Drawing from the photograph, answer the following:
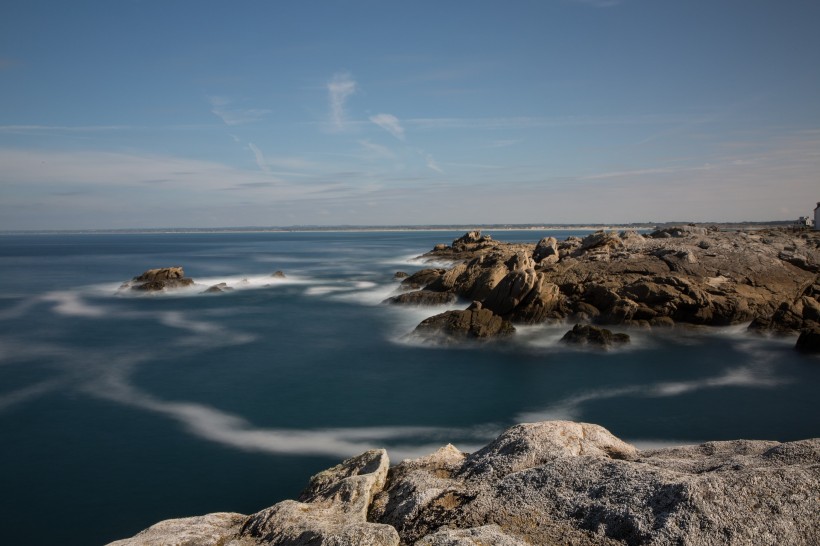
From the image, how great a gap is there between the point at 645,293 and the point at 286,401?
21.6m

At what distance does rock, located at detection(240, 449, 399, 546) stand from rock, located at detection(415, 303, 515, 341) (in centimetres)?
1973

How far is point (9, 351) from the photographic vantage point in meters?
30.3

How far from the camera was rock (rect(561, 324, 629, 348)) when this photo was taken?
26.3m

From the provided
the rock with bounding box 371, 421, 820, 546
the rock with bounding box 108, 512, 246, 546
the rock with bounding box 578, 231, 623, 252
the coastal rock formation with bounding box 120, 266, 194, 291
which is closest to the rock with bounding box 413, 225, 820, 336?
the rock with bounding box 578, 231, 623, 252

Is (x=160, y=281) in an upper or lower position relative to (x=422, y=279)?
lower

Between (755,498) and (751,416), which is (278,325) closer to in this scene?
(751,416)

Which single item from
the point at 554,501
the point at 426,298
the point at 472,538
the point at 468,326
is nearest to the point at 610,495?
the point at 554,501

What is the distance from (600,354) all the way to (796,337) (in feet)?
35.5

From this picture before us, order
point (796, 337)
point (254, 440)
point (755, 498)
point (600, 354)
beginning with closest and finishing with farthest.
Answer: point (755, 498), point (254, 440), point (600, 354), point (796, 337)

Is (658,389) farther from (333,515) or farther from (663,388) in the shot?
(333,515)

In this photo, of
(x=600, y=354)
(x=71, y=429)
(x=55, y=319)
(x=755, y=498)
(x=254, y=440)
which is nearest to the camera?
(x=755, y=498)

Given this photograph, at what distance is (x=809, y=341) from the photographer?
2517cm

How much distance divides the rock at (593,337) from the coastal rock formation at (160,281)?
4014cm

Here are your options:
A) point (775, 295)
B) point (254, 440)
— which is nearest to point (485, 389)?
point (254, 440)
